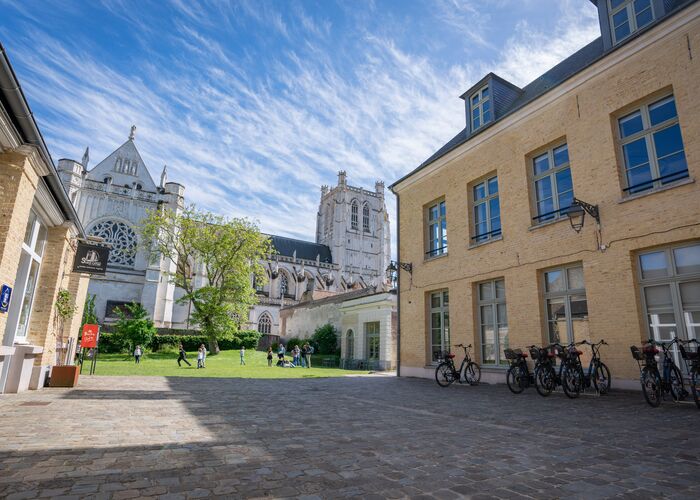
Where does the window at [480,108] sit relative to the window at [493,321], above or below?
above

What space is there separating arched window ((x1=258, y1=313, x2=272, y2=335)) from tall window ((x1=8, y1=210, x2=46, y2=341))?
49.5 metres

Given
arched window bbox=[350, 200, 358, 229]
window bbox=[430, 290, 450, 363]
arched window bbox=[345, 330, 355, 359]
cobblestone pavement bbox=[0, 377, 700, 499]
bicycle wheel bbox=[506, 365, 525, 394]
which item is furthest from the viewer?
arched window bbox=[350, 200, 358, 229]

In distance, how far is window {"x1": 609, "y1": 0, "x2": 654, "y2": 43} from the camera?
→ 883 centimetres

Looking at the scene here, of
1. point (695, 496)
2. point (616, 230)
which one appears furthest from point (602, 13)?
point (695, 496)

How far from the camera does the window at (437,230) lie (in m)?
13.2

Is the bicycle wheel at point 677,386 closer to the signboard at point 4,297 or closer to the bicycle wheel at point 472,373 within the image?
the bicycle wheel at point 472,373

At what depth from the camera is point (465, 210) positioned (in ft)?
39.7

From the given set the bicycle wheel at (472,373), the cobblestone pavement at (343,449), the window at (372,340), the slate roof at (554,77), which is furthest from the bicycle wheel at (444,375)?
the window at (372,340)

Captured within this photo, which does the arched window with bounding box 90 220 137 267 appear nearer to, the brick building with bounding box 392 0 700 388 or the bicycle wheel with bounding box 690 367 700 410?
the brick building with bounding box 392 0 700 388

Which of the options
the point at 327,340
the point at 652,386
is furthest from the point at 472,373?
the point at 327,340

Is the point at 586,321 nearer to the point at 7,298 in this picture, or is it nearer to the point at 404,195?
the point at 404,195

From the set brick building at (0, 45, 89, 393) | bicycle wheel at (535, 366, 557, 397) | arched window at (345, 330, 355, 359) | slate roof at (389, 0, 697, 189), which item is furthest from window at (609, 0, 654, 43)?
arched window at (345, 330, 355, 359)

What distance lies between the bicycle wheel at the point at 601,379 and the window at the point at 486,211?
4.44 m

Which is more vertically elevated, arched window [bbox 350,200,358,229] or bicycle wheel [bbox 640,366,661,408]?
arched window [bbox 350,200,358,229]
